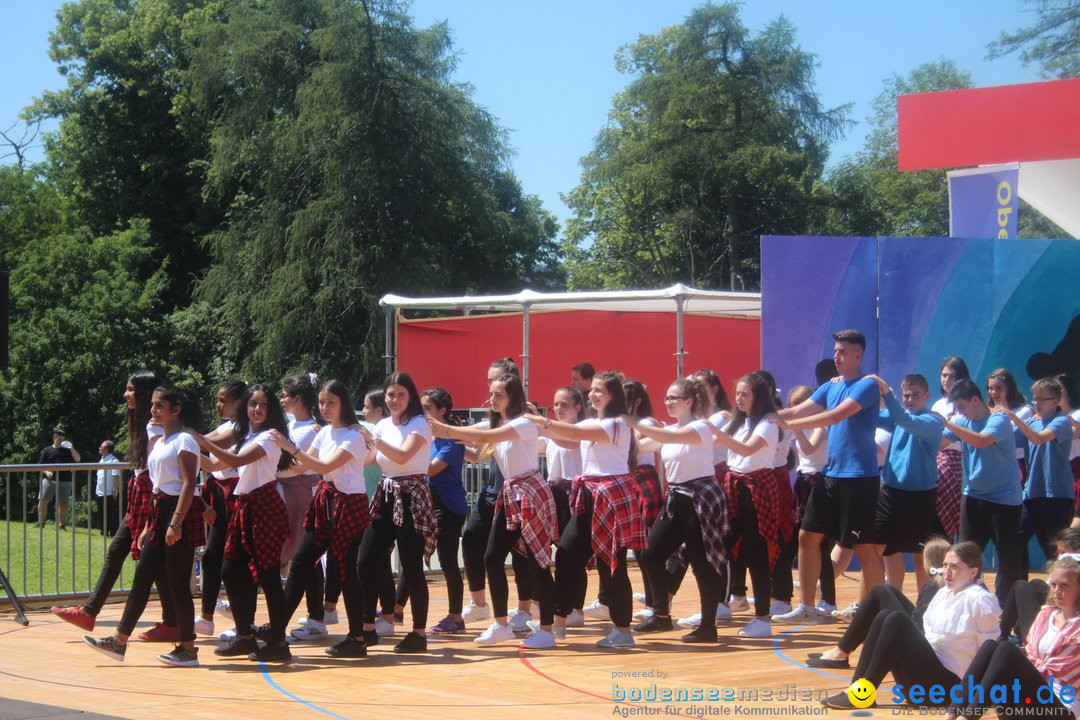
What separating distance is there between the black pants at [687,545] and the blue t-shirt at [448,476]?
1.34 m

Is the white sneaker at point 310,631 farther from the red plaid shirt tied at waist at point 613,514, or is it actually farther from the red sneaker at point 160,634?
the red plaid shirt tied at waist at point 613,514

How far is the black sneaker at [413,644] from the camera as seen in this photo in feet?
26.8

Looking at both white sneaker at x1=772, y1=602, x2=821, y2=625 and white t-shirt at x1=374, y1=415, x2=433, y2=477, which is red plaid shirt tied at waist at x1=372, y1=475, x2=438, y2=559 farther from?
white sneaker at x1=772, y1=602, x2=821, y2=625

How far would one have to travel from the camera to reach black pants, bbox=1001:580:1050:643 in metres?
6.21

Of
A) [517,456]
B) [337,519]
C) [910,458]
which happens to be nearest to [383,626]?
[337,519]

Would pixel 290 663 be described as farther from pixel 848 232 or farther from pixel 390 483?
pixel 848 232

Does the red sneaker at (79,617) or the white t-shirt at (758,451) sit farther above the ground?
the white t-shirt at (758,451)

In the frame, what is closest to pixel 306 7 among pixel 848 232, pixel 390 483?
pixel 848 232

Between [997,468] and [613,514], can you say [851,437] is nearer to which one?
[997,468]

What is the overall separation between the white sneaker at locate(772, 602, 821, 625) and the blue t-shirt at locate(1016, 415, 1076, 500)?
5.36 feet

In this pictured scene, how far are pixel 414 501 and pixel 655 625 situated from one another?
200 centimetres

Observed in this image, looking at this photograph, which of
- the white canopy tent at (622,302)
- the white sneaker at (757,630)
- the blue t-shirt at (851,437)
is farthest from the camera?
the white canopy tent at (622,302)

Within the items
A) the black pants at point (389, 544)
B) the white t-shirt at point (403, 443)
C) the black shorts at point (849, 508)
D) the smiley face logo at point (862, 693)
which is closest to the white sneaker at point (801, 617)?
the black shorts at point (849, 508)

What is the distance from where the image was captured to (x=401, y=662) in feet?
25.8
